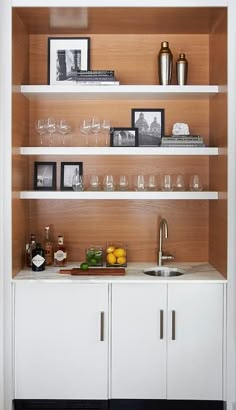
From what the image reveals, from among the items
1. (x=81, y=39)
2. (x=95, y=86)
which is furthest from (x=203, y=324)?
(x=81, y=39)

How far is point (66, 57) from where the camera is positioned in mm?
3621

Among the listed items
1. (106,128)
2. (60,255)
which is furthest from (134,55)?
(60,255)

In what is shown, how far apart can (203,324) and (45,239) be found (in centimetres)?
120

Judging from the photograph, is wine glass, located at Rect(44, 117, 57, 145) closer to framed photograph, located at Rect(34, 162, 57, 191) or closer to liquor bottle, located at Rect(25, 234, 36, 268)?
framed photograph, located at Rect(34, 162, 57, 191)

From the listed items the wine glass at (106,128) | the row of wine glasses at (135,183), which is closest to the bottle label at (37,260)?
the row of wine glasses at (135,183)

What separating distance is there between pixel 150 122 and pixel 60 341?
5.05ft

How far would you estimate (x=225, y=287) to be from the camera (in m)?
3.09

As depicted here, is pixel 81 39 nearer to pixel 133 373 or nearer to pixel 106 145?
pixel 106 145

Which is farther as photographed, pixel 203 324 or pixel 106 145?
pixel 106 145

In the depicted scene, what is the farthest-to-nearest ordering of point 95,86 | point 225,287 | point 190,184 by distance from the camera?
point 190,184, point 95,86, point 225,287

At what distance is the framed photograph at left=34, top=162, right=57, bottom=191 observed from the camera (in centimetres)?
365

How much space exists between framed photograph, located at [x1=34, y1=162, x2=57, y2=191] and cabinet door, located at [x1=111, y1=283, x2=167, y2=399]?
934mm

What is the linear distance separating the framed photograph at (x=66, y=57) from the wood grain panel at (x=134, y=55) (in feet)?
0.15
